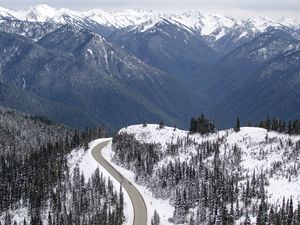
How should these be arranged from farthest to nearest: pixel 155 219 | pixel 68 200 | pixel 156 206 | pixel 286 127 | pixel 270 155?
pixel 286 127 < pixel 68 200 < pixel 270 155 < pixel 156 206 < pixel 155 219

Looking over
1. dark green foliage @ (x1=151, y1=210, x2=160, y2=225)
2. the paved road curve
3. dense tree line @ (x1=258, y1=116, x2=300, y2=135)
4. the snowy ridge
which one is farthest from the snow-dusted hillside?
dark green foliage @ (x1=151, y1=210, x2=160, y2=225)

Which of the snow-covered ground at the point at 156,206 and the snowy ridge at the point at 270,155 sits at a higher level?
the snowy ridge at the point at 270,155

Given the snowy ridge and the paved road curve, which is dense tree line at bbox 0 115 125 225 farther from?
the snowy ridge

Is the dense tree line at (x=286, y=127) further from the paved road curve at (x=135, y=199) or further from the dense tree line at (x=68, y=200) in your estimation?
the dense tree line at (x=68, y=200)

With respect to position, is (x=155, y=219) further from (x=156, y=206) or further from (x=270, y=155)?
(x=270, y=155)

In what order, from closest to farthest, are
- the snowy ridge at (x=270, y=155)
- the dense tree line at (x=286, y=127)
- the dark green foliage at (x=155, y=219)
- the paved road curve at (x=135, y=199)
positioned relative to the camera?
the snowy ridge at (x=270, y=155) < the dark green foliage at (x=155, y=219) < the paved road curve at (x=135, y=199) < the dense tree line at (x=286, y=127)

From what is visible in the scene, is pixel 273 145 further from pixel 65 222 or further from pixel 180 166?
pixel 65 222

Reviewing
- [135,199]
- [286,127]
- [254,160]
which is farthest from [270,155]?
[135,199]

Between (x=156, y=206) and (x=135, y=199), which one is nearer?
(x=156, y=206)

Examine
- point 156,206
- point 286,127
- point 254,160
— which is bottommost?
point 156,206

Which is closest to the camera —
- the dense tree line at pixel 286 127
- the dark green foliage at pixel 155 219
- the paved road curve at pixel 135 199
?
the dark green foliage at pixel 155 219

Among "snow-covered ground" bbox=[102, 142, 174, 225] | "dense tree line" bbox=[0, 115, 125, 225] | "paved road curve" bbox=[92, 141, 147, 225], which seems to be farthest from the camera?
"dense tree line" bbox=[0, 115, 125, 225]

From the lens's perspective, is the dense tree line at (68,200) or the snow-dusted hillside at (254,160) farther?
the dense tree line at (68,200)

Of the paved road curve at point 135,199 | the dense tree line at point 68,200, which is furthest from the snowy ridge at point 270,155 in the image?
the dense tree line at point 68,200
